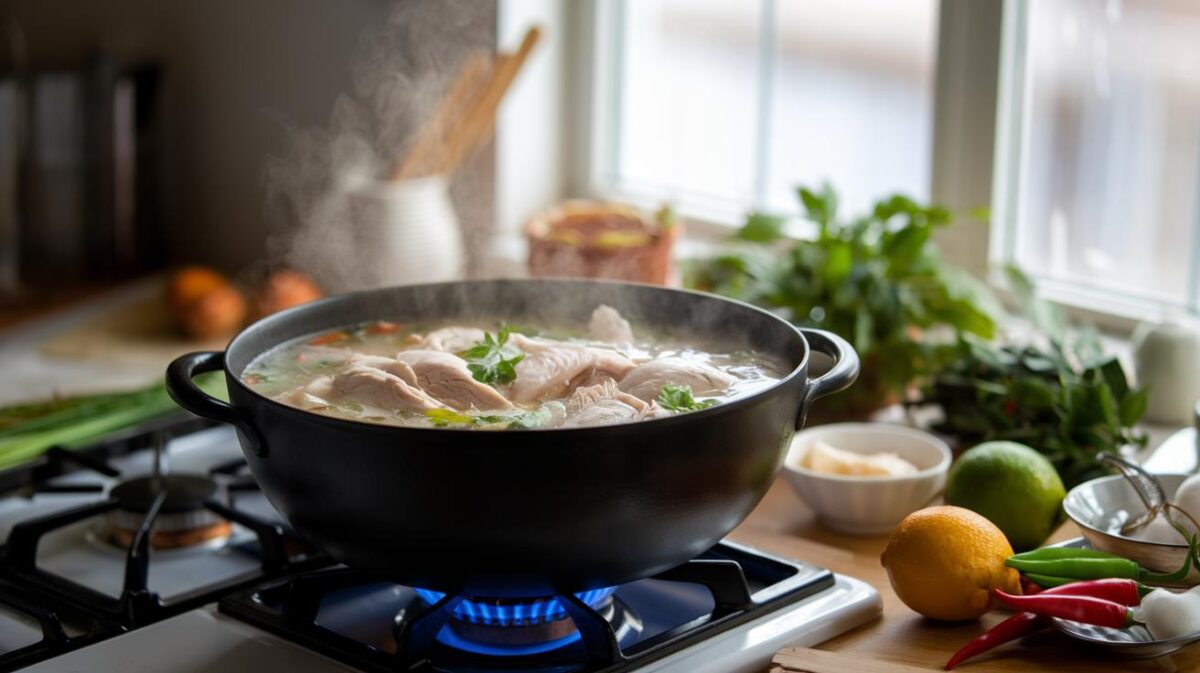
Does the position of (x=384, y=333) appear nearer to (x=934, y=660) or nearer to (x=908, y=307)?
(x=934, y=660)

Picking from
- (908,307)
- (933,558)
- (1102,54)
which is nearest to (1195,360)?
(908,307)

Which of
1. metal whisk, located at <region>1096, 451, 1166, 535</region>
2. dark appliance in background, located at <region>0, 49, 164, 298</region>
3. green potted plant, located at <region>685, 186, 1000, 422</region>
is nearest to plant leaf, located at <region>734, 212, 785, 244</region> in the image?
green potted plant, located at <region>685, 186, 1000, 422</region>

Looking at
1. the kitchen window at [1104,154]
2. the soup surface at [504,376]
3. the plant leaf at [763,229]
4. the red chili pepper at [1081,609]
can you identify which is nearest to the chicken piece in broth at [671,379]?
the soup surface at [504,376]

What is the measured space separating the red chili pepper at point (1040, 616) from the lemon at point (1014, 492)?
0.65 ft

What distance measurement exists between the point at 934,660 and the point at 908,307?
727 mm

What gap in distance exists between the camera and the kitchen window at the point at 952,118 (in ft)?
7.38

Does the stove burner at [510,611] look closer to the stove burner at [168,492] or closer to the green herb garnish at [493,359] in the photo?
the green herb garnish at [493,359]

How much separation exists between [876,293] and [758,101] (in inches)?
40.3

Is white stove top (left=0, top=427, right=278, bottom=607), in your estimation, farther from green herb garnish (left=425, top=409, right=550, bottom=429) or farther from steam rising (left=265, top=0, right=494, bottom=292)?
steam rising (left=265, top=0, right=494, bottom=292)

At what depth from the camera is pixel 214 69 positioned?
3.51 m

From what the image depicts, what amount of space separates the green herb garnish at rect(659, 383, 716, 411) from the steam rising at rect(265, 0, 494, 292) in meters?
1.62

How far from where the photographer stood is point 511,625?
126 centimetres

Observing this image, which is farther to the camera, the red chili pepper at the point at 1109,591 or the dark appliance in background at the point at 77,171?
the dark appliance in background at the point at 77,171

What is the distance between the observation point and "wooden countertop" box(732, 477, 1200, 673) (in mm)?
1233
